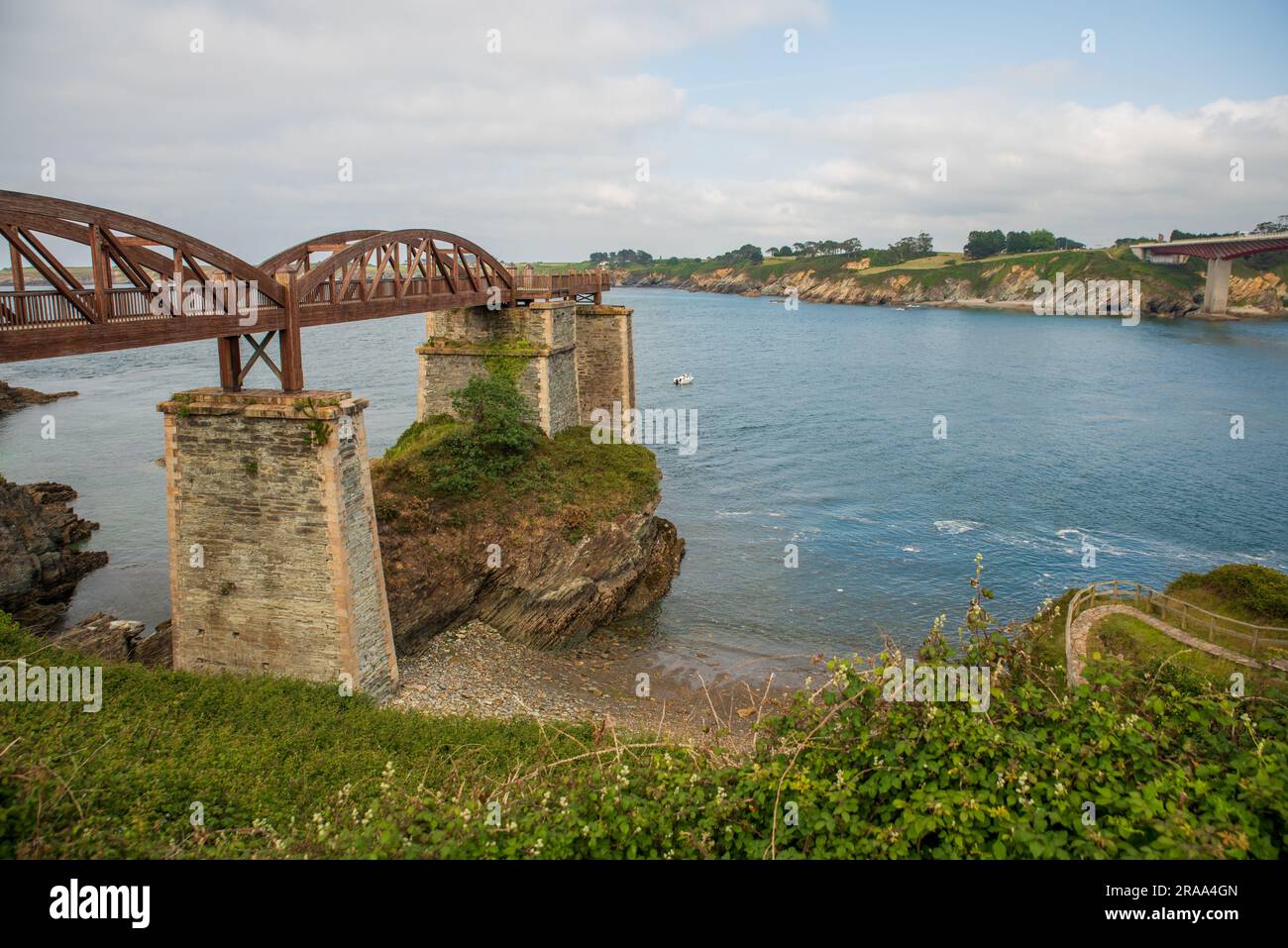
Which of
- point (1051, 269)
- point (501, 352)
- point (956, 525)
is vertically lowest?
point (956, 525)

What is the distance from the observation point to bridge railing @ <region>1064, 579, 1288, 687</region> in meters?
20.1

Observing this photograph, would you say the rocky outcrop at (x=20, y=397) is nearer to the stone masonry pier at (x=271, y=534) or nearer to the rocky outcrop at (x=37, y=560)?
the rocky outcrop at (x=37, y=560)

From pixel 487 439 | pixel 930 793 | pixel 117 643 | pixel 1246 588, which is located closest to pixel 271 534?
pixel 117 643

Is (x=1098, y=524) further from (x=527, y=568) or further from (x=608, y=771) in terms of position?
(x=608, y=771)

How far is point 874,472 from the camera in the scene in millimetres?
47750

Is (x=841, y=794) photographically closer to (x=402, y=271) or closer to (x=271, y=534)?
(x=271, y=534)

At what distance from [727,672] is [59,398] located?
67.0 meters

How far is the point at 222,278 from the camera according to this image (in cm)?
1702

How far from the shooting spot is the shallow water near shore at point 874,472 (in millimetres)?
31172

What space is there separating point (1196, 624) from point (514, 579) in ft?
61.0

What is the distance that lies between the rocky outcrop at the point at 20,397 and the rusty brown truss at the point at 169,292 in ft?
189

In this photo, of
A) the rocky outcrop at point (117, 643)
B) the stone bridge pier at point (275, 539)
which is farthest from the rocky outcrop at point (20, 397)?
the stone bridge pier at point (275, 539)
